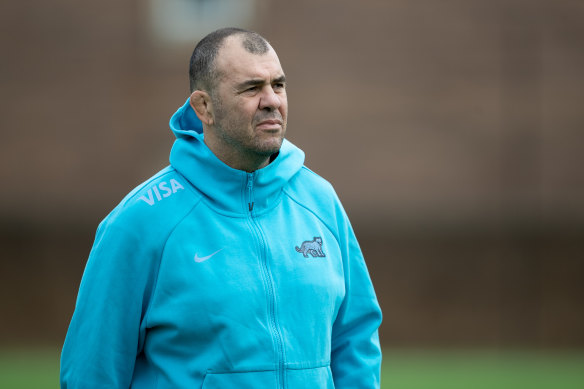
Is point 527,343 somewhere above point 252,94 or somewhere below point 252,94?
below

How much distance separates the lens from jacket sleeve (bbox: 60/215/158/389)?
2.67 m

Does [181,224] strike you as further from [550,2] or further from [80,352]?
[550,2]

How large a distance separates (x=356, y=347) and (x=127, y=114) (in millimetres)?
10049

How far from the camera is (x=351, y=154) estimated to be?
41.2 feet

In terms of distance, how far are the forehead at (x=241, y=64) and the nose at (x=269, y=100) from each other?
0.05 meters

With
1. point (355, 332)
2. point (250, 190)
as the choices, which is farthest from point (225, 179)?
point (355, 332)

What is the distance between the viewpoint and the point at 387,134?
12555mm

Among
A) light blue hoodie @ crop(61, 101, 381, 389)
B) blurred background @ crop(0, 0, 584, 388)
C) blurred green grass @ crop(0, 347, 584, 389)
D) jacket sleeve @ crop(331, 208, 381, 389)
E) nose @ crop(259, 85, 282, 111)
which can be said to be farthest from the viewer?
blurred background @ crop(0, 0, 584, 388)

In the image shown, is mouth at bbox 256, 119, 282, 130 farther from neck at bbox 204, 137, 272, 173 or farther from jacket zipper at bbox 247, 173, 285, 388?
jacket zipper at bbox 247, 173, 285, 388

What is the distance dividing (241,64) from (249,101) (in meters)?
0.13

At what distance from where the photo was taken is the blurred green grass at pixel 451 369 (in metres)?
8.75

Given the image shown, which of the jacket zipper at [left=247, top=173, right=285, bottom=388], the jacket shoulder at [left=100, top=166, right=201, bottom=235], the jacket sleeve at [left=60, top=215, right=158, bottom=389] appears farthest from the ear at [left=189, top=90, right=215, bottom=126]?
the jacket sleeve at [left=60, top=215, right=158, bottom=389]

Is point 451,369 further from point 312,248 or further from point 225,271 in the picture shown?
point 225,271

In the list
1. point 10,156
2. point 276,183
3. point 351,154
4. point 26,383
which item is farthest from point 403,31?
point 276,183
